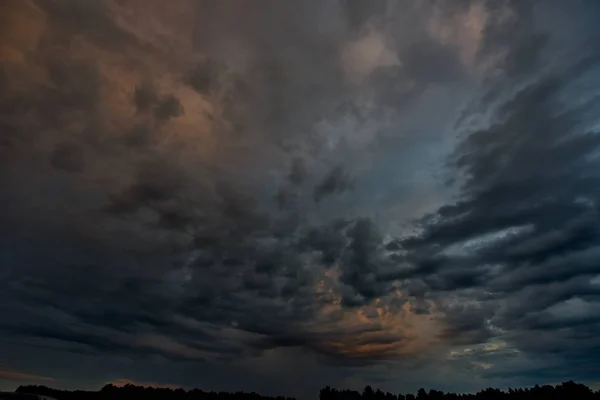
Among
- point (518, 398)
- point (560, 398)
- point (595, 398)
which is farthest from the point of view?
point (518, 398)

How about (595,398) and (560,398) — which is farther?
(560,398)

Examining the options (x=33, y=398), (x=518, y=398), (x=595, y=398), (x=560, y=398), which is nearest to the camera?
(x=33, y=398)

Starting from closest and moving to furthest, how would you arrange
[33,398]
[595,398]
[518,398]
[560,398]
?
[33,398] → [595,398] → [560,398] → [518,398]

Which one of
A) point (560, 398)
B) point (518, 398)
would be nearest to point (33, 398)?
point (560, 398)

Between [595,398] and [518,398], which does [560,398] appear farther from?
[518,398]

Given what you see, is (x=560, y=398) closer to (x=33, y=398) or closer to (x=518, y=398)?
(x=518, y=398)

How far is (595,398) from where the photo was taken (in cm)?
13475

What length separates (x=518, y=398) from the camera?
576 feet

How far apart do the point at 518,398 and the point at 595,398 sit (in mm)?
44745

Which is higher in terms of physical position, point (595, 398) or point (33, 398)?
point (595, 398)

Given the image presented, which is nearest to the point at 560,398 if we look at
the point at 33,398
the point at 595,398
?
the point at 595,398

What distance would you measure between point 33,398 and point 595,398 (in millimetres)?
156271

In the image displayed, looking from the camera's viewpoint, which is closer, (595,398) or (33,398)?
(33,398)

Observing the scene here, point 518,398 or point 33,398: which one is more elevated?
point 518,398
